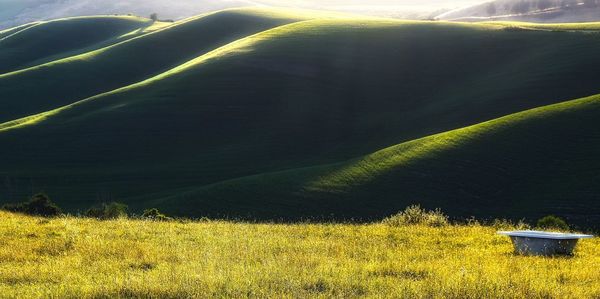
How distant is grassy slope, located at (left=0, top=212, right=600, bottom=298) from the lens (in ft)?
35.5

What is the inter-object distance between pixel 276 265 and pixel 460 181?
3753cm

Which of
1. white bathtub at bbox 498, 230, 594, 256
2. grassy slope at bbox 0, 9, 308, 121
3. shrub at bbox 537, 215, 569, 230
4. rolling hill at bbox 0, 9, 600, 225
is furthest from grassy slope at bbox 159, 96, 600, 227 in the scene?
grassy slope at bbox 0, 9, 308, 121

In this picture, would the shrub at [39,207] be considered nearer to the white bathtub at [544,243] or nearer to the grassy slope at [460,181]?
the grassy slope at [460,181]

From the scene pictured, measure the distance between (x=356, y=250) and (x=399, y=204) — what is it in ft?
101

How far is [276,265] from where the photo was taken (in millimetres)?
13227

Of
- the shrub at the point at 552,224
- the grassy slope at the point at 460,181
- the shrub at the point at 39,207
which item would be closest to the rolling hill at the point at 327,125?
the grassy slope at the point at 460,181

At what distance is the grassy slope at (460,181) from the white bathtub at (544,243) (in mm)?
25881

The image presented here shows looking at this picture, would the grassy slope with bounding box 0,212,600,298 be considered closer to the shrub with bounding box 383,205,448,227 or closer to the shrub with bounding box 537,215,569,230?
the shrub with bounding box 383,205,448,227

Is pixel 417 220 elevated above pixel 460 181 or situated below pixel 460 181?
above

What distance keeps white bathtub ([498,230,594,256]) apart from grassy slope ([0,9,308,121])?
349 feet

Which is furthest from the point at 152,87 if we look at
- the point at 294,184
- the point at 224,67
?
the point at 294,184

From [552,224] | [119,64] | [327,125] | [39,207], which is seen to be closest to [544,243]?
[552,224]

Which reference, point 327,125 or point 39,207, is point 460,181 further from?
point 327,125

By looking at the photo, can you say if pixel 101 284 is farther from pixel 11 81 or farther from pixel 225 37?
pixel 225 37
